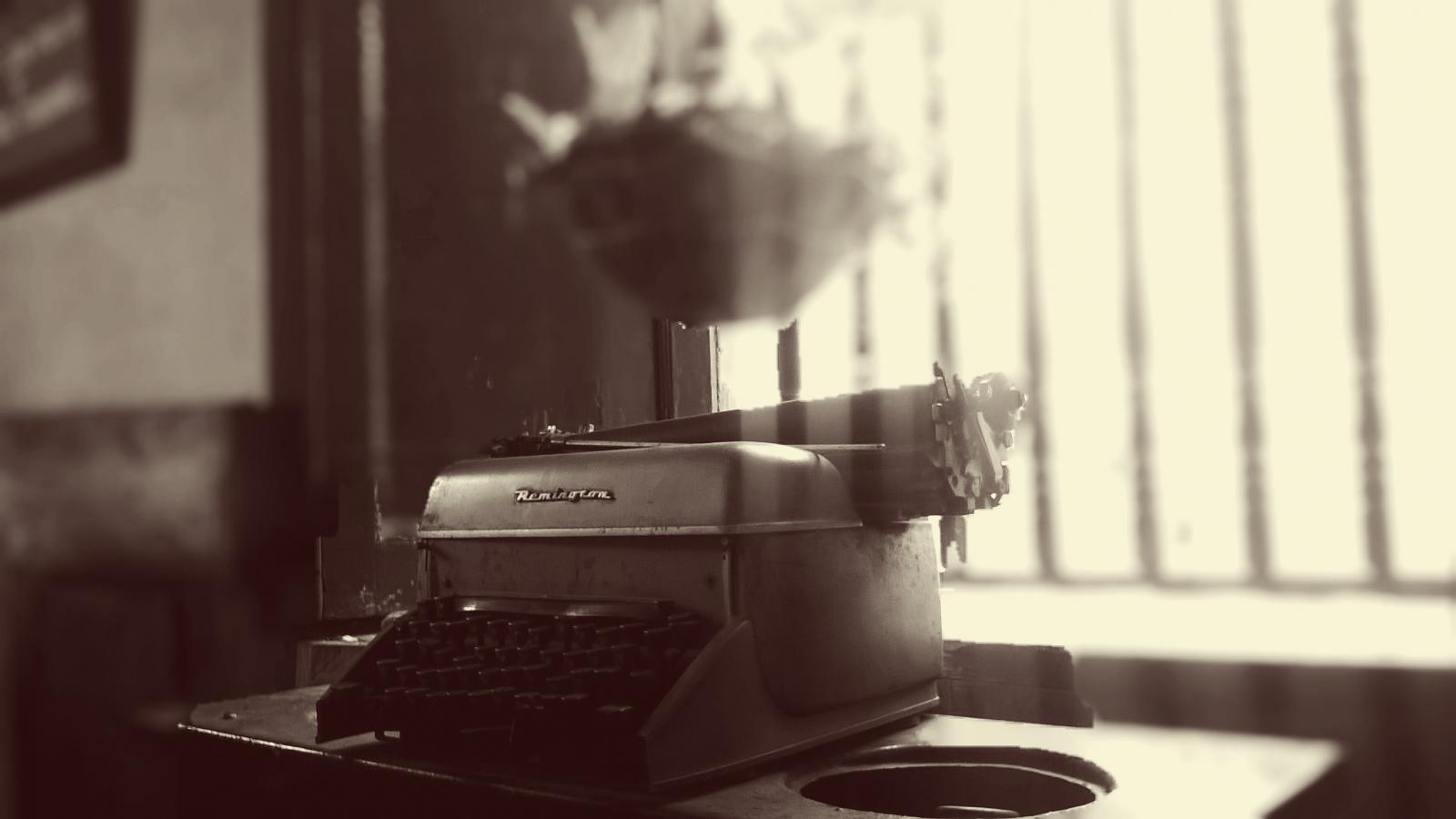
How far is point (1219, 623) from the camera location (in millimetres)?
2553

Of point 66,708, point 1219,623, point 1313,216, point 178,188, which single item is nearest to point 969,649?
point 1219,623

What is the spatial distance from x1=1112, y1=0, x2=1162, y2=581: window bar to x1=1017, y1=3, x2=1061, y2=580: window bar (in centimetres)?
26

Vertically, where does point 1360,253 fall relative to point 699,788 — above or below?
above

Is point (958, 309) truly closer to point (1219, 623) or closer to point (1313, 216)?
point (1313, 216)

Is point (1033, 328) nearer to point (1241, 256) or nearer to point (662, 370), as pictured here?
point (1241, 256)

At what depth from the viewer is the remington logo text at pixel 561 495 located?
1185 mm

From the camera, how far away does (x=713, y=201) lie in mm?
1798

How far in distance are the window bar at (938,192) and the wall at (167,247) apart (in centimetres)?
214

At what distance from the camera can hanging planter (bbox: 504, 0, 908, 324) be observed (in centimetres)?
175

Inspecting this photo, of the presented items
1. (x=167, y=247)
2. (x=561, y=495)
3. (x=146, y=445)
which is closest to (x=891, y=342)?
(x=167, y=247)

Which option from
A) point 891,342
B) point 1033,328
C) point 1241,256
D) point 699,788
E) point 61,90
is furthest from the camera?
point 891,342

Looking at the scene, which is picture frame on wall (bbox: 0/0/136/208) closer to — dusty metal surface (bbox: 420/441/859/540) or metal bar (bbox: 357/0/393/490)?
metal bar (bbox: 357/0/393/490)

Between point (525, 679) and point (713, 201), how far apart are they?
96 cm

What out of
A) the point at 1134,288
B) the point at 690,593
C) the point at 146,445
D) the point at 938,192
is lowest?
the point at 690,593
